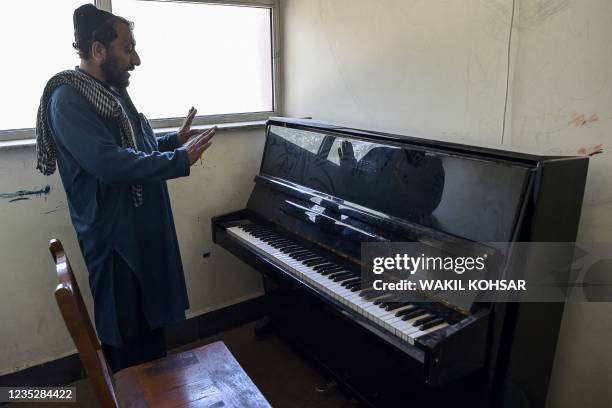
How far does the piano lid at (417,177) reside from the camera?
1274 mm

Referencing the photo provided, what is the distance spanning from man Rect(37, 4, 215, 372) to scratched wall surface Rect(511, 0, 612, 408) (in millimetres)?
1172

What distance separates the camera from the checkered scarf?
5.07ft

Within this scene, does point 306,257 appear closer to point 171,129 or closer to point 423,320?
point 423,320

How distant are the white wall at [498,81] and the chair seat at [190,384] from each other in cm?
114

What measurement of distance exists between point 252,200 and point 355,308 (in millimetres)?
1065

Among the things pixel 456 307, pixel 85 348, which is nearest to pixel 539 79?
pixel 456 307

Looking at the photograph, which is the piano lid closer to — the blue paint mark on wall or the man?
the man

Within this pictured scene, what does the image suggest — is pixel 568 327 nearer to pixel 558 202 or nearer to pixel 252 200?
pixel 558 202

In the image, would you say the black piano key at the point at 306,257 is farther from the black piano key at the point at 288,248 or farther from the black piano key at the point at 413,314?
the black piano key at the point at 413,314

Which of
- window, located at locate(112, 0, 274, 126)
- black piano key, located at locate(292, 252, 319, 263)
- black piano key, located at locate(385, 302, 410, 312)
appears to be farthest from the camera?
window, located at locate(112, 0, 274, 126)

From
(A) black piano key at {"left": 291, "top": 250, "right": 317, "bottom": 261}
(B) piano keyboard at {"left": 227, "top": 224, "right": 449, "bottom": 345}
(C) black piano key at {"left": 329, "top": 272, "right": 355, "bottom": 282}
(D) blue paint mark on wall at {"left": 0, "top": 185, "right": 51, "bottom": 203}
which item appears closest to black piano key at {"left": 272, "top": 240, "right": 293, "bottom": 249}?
(B) piano keyboard at {"left": 227, "top": 224, "right": 449, "bottom": 345}

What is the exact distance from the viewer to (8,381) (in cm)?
204

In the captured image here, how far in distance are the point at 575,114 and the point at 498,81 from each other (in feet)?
0.98

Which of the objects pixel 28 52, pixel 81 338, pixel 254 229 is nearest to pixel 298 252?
pixel 254 229
